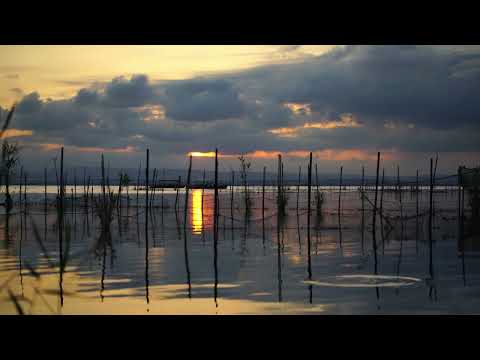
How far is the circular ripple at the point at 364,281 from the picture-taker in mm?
9234

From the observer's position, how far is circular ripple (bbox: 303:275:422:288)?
9234mm

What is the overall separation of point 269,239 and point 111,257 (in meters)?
5.32

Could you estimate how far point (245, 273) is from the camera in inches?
412

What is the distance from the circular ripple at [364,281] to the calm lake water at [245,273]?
16 millimetres

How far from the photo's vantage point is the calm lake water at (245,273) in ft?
25.3

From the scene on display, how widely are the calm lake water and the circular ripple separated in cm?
2

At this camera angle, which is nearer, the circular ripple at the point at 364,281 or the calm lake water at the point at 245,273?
the calm lake water at the point at 245,273

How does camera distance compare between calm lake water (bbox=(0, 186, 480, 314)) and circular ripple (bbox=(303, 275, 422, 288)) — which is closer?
calm lake water (bbox=(0, 186, 480, 314))

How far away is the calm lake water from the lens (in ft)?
25.3
